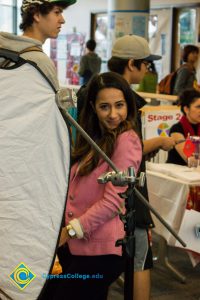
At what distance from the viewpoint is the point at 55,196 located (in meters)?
1.34

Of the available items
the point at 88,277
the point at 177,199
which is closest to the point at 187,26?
the point at 177,199

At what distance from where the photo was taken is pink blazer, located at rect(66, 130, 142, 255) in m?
1.79

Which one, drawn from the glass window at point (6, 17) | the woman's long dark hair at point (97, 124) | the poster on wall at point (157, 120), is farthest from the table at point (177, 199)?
the glass window at point (6, 17)

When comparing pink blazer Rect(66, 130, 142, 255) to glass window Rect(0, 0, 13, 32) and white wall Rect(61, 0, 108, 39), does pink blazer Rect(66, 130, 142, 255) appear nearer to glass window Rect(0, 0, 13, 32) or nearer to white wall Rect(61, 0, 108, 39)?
white wall Rect(61, 0, 108, 39)

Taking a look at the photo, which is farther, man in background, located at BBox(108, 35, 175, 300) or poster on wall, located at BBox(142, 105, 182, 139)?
poster on wall, located at BBox(142, 105, 182, 139)

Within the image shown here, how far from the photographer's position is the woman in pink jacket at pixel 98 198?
1785 millimetres

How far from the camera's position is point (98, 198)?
1.86m

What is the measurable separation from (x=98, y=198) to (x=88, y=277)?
241 millimetres

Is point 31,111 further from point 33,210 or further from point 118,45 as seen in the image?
point 118,45

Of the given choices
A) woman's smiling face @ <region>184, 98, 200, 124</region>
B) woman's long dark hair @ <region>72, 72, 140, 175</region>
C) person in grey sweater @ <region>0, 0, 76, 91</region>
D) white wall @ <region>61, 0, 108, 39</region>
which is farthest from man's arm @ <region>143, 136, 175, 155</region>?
white wall @ <region>61, 0, 108, 39</region>

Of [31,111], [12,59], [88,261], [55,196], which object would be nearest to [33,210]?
[55,196]

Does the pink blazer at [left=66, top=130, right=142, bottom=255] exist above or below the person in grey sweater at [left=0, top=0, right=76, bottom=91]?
below

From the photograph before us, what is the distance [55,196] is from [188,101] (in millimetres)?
2338

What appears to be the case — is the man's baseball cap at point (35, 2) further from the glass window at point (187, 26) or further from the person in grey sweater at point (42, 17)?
the glass window at point (187, 26)
